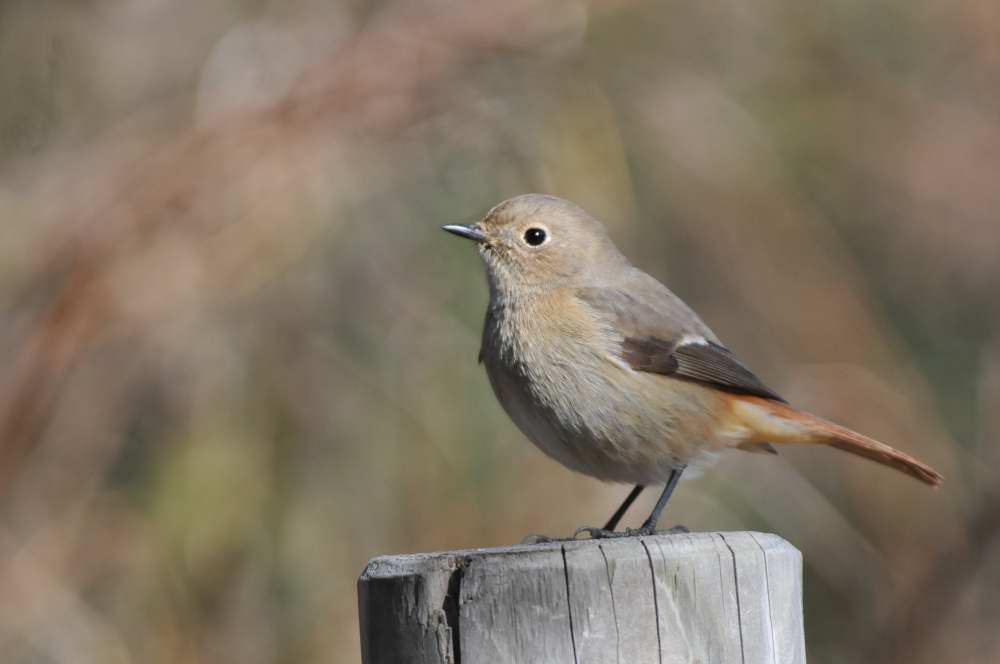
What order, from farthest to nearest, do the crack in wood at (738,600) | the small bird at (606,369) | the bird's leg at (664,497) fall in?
1. the small bird at (606,369)
2. the bird's leg at (664,497)
3. the crack in wood at (738,600)

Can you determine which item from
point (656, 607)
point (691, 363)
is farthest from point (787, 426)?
point (656, 607)

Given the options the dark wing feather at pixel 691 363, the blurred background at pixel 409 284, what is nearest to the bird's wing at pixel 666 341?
the dark wing feather at pixel 691 363

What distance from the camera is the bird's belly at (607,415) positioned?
439 cm

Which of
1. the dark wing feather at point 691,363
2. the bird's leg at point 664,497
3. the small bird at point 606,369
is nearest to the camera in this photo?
the bird's leg at point 664,497

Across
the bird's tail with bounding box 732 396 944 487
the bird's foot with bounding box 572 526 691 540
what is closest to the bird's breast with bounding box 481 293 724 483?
the bird's tail with bounding box 732 396 944 487

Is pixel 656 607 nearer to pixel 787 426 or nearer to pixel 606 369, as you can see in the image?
pixel 606 369

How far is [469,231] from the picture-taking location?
16.3 feet

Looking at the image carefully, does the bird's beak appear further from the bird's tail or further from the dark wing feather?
the bird's tail

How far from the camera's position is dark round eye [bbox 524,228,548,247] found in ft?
16.3

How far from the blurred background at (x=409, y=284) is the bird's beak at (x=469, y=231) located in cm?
124

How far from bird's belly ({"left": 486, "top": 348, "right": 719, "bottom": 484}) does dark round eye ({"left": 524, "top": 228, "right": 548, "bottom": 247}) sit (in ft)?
1.95

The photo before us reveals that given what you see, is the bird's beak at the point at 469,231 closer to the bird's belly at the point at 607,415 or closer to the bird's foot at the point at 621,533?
the bird's belly at the point at 607,415

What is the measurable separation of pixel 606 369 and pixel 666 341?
33 centimetres

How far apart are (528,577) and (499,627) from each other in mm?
112
